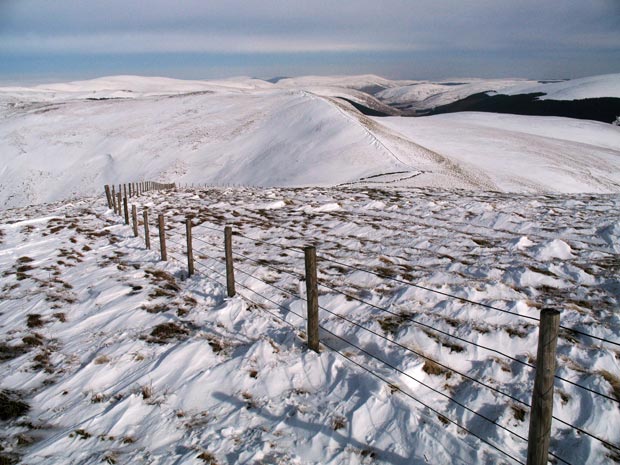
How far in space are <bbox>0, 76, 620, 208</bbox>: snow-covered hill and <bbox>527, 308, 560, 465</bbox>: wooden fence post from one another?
86.5ft

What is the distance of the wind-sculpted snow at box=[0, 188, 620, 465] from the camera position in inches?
178

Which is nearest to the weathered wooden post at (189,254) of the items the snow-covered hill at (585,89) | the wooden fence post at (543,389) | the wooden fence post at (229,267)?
the wooden fence post at (229,267)

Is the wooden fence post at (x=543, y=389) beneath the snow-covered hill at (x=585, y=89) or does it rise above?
beneath

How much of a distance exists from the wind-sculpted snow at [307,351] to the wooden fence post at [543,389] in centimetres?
42

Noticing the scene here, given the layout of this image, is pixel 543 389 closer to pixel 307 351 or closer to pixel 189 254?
pixel 307 351

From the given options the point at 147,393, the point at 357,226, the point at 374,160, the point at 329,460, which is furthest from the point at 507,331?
the point at 374,160

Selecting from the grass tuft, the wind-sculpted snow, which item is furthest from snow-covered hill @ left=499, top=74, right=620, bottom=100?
the grass tuft

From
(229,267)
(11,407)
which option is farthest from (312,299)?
(11,407)

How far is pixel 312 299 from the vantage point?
20.2 feet

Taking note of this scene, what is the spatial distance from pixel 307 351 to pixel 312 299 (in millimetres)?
856

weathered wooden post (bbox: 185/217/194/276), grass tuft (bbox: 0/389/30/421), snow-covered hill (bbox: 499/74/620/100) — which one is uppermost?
snow-covered hill (bbox: 499/74/620/100)

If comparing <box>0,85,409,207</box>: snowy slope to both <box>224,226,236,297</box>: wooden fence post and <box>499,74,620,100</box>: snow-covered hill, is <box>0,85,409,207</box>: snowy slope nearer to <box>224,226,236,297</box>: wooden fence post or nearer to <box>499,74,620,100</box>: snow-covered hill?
<box>224,226,236,297</box>: wooden fence post

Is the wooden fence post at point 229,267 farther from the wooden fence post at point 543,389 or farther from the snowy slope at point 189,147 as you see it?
the snowy slope at point 189,147

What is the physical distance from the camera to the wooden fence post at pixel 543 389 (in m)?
3.28
